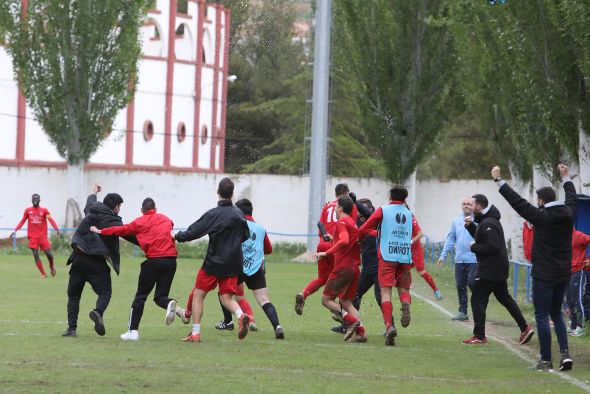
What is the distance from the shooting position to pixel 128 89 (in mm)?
42969

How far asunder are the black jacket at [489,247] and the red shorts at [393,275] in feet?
2.81

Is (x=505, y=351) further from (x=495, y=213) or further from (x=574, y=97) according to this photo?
(x=574, y=97)

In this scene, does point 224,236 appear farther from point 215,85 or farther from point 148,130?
point 148,130

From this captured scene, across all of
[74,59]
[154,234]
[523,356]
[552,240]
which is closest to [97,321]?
[154,234]

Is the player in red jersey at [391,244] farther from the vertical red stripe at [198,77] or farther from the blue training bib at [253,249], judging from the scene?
the vertical red stripe at [198,77]

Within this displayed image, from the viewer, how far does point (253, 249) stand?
14.9 metres

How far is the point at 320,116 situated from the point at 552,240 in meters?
24.1

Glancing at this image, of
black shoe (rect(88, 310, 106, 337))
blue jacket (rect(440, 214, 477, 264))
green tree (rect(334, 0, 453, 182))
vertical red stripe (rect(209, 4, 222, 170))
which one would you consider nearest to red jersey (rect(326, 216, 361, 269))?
black shoe (rect(88, 310, 106, 337))

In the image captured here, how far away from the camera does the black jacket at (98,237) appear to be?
13867mm

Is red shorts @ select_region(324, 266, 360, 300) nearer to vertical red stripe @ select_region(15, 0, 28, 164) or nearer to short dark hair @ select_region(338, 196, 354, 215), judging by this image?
short dark hair @ select_region(338, 196, 354, 215)

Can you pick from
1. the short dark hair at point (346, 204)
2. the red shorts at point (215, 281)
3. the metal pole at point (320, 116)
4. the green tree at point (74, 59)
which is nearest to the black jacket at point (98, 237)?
the red shorts at point (215, 281)

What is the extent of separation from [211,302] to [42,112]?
74.8 ft

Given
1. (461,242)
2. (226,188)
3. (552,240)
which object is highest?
(226,188)

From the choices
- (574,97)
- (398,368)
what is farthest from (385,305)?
(574,97)
